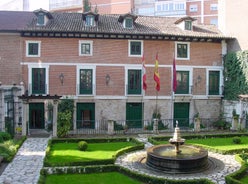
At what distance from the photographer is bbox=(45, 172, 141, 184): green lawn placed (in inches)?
463

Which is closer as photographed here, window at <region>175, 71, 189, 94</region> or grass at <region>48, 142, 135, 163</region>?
grass at <region>48, 142, 135, 163</region>

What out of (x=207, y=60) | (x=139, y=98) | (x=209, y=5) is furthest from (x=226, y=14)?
(x=209, y=5)

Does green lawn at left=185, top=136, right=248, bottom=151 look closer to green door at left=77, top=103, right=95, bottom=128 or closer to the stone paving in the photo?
the stone paving

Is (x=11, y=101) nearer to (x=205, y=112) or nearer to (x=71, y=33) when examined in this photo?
(x=71, y=33)

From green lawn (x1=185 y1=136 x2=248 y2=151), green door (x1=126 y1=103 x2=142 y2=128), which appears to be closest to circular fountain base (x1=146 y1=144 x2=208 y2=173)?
green lawn (x1=185 y1=136 x2=248 y2=151)

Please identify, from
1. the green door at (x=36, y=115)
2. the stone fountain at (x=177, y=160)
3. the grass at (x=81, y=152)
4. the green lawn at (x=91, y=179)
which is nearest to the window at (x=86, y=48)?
the green door at (x=36, y=115)

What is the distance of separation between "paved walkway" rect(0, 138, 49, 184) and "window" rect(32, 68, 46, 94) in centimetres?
685

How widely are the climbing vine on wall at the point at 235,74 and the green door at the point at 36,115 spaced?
16650 millimetres

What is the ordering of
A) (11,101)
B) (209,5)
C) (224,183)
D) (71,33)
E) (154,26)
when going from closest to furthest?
(224,183) < (11,101) < (71,33) < (154,26) < (209,5)

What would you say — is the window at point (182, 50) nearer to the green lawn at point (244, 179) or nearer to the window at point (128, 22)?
the window at point (128, 22)

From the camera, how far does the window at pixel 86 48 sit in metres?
25.2

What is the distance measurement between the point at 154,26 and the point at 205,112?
9250mm

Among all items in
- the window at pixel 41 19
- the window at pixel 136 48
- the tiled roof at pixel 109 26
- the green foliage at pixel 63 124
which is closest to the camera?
the green foliage at pixel 63 124

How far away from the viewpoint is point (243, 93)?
83.4ft
